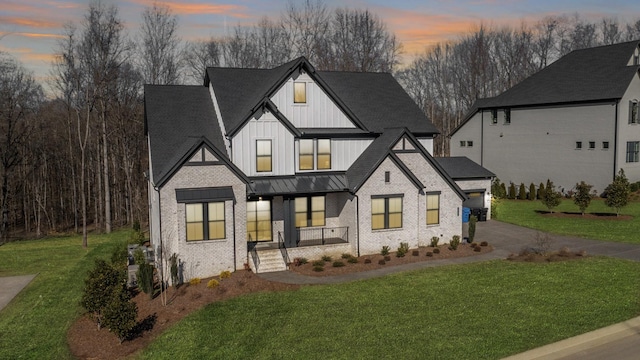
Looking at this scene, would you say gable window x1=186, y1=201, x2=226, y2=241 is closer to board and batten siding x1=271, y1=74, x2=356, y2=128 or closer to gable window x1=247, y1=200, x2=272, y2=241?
gable window x1=247, y1=200, x2=272, y2=241

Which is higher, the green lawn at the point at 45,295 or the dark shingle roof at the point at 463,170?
the dark shingle roof at the point at 463,170

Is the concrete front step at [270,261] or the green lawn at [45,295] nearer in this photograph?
the green lawn at [45,295]

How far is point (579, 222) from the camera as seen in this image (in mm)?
31500

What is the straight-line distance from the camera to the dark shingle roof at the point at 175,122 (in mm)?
23133

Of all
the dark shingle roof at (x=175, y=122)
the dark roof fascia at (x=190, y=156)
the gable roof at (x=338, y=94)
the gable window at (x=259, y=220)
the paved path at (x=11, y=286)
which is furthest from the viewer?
the gable roof at (x=338, y=94)

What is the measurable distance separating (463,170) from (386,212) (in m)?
11.1

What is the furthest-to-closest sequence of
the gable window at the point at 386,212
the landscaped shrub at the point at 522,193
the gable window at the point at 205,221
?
the landscaped shrub at the point at 522,193
the gable window at the point at 386,212
the gable window at the point at 205,221

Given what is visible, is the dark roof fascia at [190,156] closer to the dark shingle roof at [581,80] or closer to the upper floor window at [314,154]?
the upper floor window at [314,154]

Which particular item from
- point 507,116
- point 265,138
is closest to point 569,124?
point 507,116

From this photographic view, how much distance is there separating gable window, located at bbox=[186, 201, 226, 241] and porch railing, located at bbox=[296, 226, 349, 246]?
4.52m

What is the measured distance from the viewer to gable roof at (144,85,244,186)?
2136 centimetres

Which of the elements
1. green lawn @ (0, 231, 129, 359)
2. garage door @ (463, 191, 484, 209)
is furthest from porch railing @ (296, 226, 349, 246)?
garage door @ (463, 191, 484, 209)

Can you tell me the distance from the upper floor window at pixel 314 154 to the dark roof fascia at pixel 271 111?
1449mm

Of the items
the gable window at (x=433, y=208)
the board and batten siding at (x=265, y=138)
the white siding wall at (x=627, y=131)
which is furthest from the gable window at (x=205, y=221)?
the white siding wall at (x=627, y=131)
